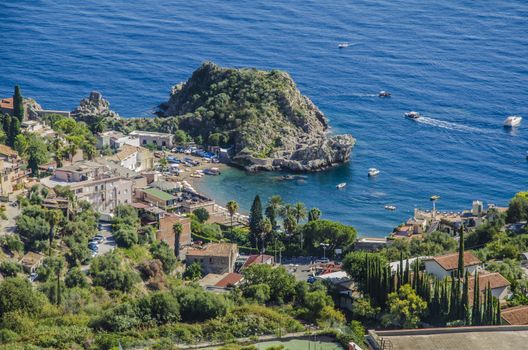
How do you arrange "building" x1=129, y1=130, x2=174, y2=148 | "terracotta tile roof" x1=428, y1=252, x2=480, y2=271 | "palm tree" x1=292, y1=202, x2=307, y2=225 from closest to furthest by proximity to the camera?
"terracotta tile roof" x1=428, y1=252, x2=480, y2=271 < "palm tree" x1=292, y1=202, x2=307, y2=225 < "building" x1=129, y1=130, x2=174, y2=148

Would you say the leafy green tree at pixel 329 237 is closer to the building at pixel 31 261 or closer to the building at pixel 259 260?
the building at pixel 259 260

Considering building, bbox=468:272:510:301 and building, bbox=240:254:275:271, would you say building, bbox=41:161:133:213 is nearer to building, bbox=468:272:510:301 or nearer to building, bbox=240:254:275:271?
building, bbox=240:254:275:271

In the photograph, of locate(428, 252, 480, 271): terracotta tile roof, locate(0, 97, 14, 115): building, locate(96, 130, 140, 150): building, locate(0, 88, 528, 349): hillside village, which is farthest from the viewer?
locate(0, 97, 14, 115): building

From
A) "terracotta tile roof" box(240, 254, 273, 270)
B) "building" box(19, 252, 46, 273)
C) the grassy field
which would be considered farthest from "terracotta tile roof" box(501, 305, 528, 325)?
"building" box(19, 252, 46, 273)

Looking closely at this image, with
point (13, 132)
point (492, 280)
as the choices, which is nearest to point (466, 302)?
point (492, 280)

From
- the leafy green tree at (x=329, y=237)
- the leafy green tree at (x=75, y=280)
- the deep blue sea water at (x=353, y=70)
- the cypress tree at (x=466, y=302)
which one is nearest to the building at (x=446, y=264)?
the cypress tree at (x=466, y=302)
